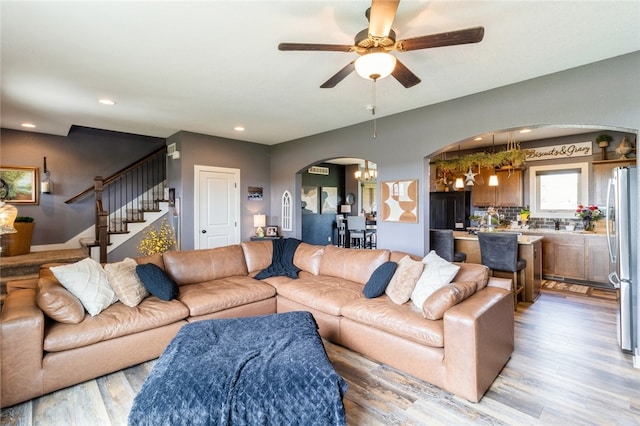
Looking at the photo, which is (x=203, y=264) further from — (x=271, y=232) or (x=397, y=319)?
(x=271, y=232)

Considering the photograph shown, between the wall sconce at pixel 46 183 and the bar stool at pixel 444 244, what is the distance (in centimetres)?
692

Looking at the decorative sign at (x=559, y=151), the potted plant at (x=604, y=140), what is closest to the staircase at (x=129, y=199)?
the decorative sign at (x=559, y=151)

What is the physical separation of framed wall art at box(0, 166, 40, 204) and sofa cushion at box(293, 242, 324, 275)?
5.25m

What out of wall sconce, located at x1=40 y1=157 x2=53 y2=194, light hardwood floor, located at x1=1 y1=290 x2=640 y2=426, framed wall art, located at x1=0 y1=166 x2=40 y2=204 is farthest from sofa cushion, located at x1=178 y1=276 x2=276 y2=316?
framed wall art, located at x1=0 y1=166 x2=40 y2=204

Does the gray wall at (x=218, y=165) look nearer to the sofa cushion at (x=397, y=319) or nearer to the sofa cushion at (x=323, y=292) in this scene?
the sofa cushion at (x=323, y=292)

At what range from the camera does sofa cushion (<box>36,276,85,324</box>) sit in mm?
2407

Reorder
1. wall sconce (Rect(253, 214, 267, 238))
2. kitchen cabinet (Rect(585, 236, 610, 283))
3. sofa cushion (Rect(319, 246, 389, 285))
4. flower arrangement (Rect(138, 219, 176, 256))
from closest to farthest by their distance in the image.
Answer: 1. sofa cushion (Rect(319, 246, 389, 285))
2. flower arrangement (Rect(138, 219, 176, 256))
3. kitchen cabinet (Rect(585, 236, 610, 283))
4. wall sconce (Rect(253, 214, 267, 238))

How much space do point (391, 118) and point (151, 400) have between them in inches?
173

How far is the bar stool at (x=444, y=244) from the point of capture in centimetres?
452

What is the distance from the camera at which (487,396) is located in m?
2.29

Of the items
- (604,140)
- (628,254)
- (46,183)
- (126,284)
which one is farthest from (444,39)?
(46,183)

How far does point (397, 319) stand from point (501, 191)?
17.7 feet

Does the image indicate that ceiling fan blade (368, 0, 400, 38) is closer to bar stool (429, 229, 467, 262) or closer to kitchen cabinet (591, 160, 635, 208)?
bar stool (429, 229, 467, 262)

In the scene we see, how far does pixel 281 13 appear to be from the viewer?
2230 millimetres
